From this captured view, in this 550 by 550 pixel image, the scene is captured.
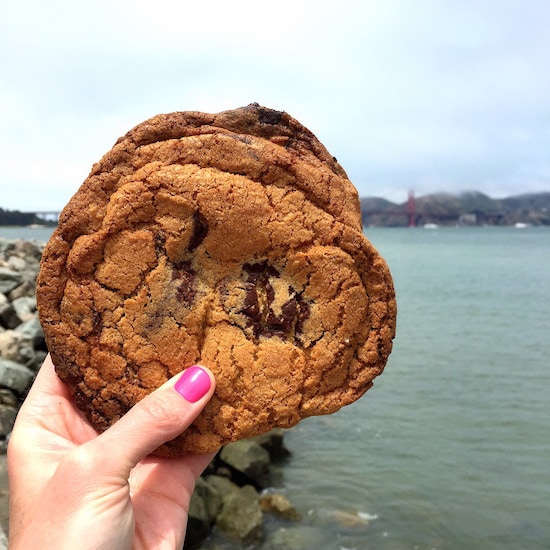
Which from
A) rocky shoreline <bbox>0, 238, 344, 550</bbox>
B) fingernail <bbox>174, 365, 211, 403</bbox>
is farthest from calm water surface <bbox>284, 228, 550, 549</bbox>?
fingernail <bbox>174, 365, 211, 403</bbox>

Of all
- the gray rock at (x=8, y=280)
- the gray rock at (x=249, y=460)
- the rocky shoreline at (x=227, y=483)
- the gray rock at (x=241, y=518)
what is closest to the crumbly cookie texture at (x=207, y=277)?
the rocky shoreline at (x=227, y=483)

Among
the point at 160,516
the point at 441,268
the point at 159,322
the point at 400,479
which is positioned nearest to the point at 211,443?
the point at 160,516

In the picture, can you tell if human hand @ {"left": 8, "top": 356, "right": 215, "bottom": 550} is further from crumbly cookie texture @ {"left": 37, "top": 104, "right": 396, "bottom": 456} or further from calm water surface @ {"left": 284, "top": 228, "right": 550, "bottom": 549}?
calm water surface @ {"left": 284, "top": 228, "right": 550, "bottom": 549}

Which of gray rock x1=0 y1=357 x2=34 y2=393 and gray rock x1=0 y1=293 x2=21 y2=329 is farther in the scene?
gray rock x1=0 y1=293 x2=21 y2=329

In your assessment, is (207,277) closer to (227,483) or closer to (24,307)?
(227,483)

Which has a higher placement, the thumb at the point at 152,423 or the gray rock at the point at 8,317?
the thumb at the point at 152,423

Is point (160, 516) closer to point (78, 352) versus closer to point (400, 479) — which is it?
point (78, 352)

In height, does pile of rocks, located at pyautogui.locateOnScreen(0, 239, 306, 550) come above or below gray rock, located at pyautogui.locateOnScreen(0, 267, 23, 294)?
below

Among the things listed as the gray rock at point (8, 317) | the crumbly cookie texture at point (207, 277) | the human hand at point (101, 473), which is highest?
the crumbly cookie texture at point (207, 277)

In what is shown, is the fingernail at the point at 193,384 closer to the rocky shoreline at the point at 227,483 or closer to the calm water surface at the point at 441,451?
the rocky shoreline at the point at 227,483
